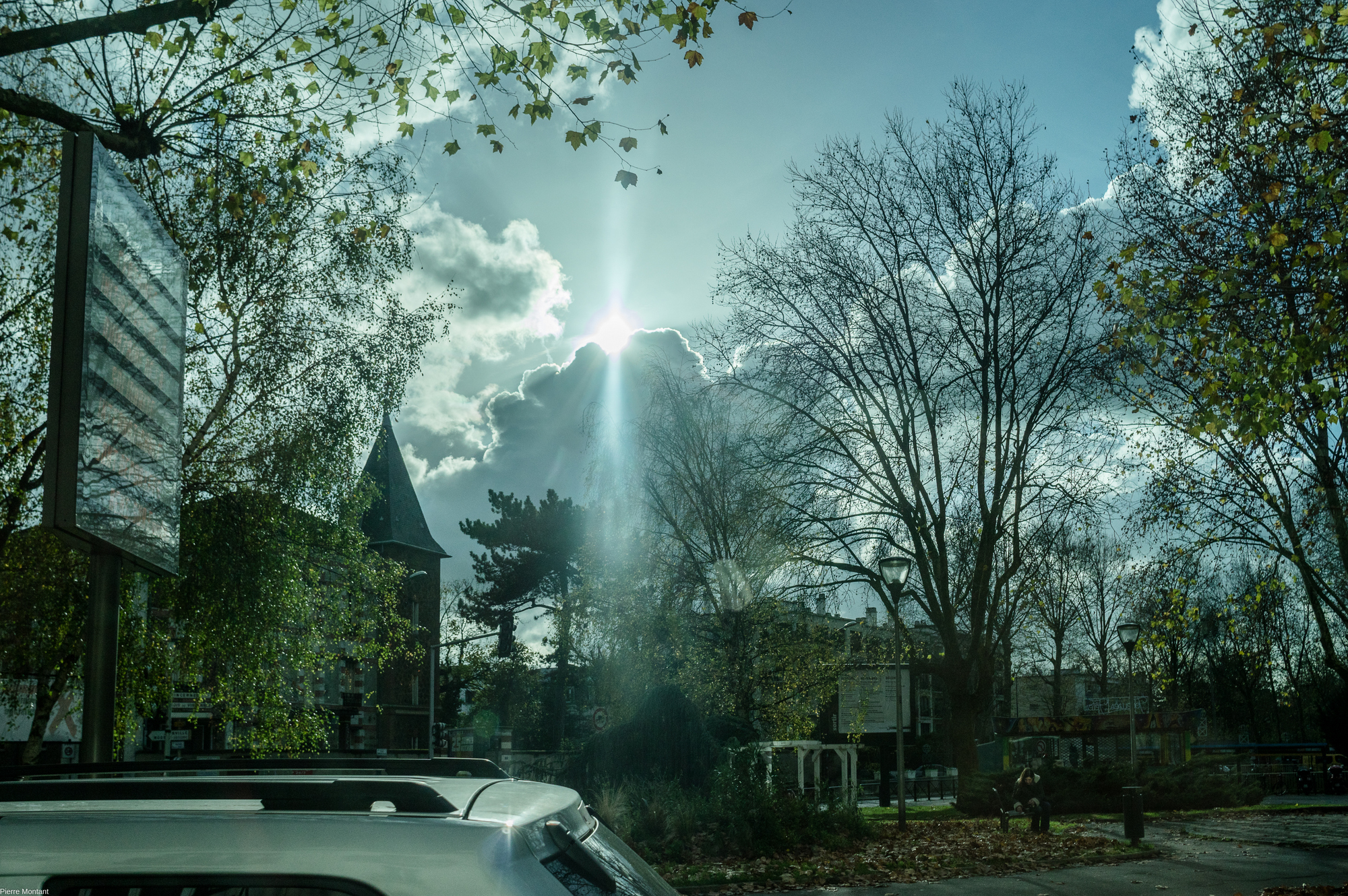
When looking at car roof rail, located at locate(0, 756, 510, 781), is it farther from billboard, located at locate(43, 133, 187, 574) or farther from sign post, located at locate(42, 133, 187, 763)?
billboard, located at locate(43, 133, 187, 574)

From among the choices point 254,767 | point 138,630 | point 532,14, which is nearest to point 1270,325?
point 532,14

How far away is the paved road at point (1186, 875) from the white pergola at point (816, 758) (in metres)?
4.84

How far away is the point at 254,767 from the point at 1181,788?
29.4 metres

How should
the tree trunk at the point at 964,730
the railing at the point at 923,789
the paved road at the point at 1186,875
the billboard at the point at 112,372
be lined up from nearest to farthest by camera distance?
the billboard at the point at 112,372, the paved road at the point at 1186,875, the tree trunk at the point at 964,730, the railing at the point at 923,789

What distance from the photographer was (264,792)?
2.02 metres

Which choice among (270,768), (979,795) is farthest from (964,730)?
(270,768)

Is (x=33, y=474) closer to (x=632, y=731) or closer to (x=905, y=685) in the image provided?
(x=632, y=731)

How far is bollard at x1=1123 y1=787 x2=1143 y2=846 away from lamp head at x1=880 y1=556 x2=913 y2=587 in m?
→ 4.98

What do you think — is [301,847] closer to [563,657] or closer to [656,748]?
[656,748]

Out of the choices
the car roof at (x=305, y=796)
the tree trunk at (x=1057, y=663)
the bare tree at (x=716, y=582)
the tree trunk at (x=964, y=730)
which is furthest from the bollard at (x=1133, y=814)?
the tree trunk at (x=1057, y=663)

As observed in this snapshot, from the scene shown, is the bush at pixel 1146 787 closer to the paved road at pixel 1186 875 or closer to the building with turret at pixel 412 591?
the paved road at pixel 1186 875

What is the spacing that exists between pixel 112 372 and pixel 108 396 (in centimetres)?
12

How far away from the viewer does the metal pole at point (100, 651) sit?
181 inches

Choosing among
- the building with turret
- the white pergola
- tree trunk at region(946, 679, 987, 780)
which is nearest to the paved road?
the white pergola
